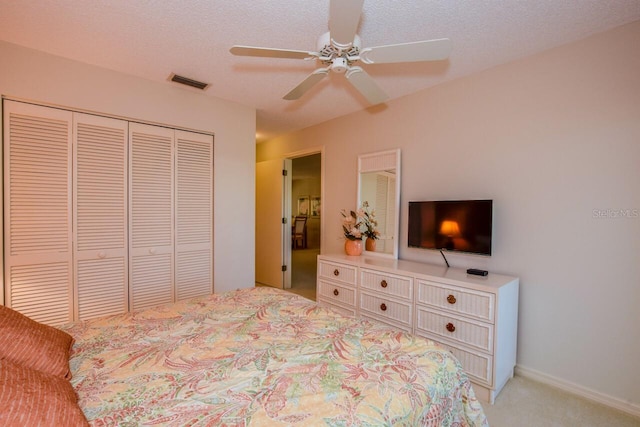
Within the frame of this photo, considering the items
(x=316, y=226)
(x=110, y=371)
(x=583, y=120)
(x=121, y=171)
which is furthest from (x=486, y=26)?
(x=316, y=226)

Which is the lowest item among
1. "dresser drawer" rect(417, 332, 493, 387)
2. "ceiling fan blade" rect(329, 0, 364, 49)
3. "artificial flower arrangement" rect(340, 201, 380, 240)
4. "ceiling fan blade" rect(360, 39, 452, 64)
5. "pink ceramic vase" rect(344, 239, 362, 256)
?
"dresser drawer" rect(417, 332, 493, 387)

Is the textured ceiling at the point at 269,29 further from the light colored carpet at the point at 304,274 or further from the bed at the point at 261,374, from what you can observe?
the light colored carpet at the point at 304,274

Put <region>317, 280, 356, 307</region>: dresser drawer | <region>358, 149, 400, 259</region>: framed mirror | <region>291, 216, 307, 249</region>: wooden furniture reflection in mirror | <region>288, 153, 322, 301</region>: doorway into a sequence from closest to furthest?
<region>317, 280, 356, 307</region>: dresser drawer
<region>358, 149, 400, 259</region>: framed mirror
<region>288, 153, 322, 301</region>: doorway
<region>291, 216, 307, 249</region>: wooden furniture reflection in mirror

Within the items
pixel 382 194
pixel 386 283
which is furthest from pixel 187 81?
pixel 386 283

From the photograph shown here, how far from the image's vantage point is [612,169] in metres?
1.95

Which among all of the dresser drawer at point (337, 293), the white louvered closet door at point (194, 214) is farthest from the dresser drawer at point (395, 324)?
the white louvered closet door at point (194, 214)

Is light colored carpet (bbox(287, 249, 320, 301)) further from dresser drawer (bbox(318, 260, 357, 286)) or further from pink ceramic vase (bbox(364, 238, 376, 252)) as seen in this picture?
pink ceramic vase (bbox(364, 238, 376, 252))

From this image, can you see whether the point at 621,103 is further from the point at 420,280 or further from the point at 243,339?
the point at 243,339

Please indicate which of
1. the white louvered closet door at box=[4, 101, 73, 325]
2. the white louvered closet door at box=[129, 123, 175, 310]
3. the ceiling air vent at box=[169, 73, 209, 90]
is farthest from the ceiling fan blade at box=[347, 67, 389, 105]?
the white louvered closet door at box=[4, 101, 73, 325]

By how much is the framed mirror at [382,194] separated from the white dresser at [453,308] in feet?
1.21

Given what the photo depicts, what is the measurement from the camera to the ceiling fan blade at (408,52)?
150 cm

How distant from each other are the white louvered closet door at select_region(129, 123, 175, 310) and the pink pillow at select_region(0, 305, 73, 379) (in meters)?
1.59

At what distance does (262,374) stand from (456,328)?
64.0 inches

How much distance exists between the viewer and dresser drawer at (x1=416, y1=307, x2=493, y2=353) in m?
2.05
